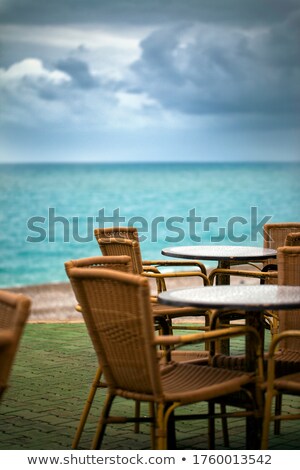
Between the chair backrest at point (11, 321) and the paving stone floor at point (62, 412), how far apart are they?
1636mm

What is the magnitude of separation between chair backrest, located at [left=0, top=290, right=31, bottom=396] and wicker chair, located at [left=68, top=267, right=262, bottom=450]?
0.59 m

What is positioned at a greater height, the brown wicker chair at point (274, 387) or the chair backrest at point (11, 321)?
the chair backrest at point (11, 321)

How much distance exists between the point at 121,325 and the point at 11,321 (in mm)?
742

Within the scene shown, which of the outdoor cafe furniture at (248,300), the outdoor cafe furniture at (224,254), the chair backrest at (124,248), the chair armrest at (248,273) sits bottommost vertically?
the chair armrest at (248,273)

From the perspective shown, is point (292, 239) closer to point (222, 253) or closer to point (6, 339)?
point (222, 253)

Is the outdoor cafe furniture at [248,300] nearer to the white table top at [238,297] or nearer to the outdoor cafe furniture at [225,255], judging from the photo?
the white table top at [238,297]

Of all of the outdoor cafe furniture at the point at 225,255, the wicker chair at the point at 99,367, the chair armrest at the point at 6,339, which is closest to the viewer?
the chair armrest at the point at 6,339

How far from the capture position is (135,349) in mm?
3676

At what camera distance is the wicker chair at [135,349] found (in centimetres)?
361

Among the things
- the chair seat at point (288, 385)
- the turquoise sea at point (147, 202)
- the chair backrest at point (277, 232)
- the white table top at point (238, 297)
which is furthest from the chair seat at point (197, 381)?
the turquoise sea at point (147, 202)

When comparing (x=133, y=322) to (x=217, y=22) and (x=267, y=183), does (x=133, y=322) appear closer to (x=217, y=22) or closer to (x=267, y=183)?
(x=217, y=22)

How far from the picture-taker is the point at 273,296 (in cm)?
404

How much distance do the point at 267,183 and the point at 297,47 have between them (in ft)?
29.4

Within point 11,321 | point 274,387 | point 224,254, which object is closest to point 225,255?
point 224,254
